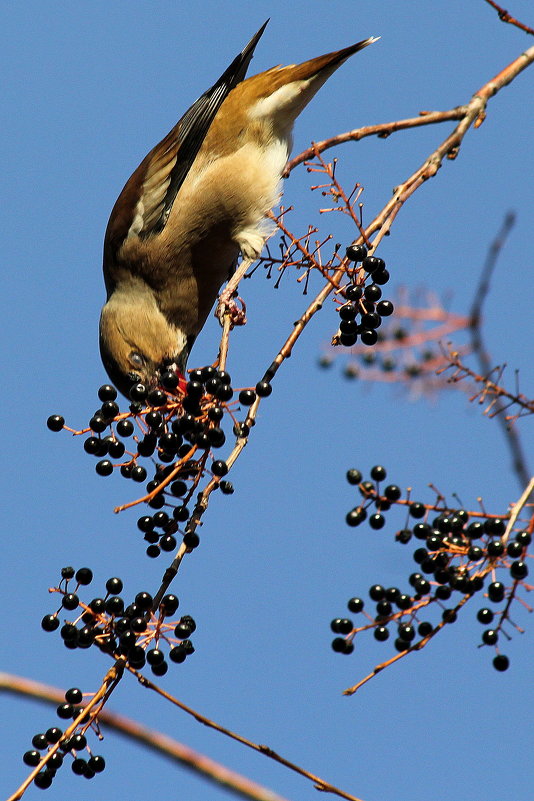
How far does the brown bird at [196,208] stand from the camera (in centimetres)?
601

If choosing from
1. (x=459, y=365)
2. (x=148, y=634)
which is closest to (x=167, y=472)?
(x=148, y=634)

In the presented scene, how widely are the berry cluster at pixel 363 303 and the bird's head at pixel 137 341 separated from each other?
2842 millimetres

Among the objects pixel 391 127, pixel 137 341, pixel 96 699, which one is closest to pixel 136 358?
pixel 137 341

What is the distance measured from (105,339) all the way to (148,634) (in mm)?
3797

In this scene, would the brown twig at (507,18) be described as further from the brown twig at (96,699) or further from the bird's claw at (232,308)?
the brown twig at (96,699)

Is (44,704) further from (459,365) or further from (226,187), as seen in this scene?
(226,187)

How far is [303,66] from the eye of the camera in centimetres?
608

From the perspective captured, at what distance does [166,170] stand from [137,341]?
1239mm

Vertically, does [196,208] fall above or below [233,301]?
above

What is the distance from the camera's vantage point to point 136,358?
6.11 meters

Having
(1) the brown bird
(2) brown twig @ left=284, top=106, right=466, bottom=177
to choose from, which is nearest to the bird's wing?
(1) the brown bird

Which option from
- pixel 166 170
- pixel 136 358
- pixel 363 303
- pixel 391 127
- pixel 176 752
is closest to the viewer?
pixel 176 752

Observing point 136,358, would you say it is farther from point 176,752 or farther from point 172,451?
point 176,752

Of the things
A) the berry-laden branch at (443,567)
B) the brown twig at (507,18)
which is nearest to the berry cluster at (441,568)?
the berry-laden branch at (443,567)
